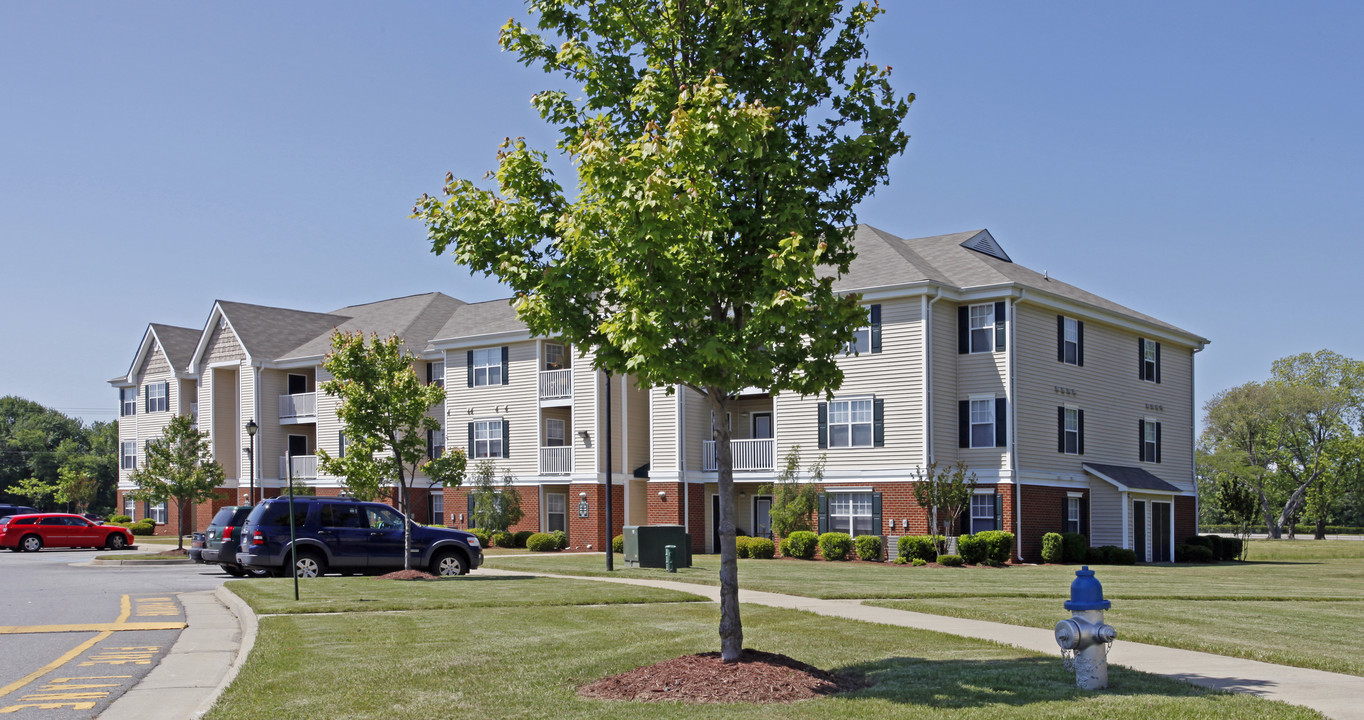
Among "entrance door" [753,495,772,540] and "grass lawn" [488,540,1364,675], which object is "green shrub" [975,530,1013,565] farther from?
"entrance door" [753,495,772,540]

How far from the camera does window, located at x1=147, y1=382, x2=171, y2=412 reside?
193 ft

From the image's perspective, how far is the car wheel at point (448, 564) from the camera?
2552 cm

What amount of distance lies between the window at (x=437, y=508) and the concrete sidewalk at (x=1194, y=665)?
31.7 metres

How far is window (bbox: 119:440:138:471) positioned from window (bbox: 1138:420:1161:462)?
49.0m

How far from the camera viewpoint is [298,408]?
54.1m

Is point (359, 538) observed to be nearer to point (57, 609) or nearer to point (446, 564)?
point (446, 564)

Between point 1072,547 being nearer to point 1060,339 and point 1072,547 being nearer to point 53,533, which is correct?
point 1060,339

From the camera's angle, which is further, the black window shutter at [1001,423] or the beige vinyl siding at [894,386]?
the beige vinyl siding at [894,386]

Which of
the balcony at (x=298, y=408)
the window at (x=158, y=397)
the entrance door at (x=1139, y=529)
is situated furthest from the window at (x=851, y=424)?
the window at (x=158, y=397)

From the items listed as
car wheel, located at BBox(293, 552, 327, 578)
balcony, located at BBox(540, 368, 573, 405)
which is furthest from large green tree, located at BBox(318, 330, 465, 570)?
balcony, located at BBox(540, 368, 573, 405)

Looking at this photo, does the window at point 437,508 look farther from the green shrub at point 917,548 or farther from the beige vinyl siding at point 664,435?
the green shrub at point 917,548

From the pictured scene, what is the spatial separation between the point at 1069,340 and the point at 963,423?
4.82m

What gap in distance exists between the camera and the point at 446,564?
25578 millimetres

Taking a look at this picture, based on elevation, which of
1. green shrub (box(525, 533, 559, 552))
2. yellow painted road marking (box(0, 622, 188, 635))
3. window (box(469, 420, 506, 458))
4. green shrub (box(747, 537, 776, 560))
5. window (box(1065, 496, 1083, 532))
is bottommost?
green shrub (box(525, 533, 559, 552))
